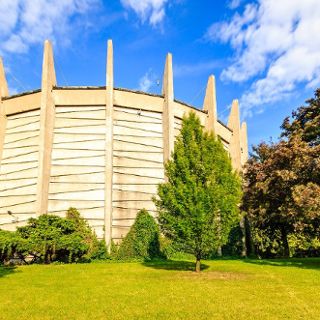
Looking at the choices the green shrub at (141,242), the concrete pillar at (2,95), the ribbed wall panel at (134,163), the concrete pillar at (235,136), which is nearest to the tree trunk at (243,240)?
the concrete pillar at (235,136)

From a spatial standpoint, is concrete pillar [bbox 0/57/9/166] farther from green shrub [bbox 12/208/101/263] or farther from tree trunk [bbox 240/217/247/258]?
tree trunk [bbox 240/217/247/258]

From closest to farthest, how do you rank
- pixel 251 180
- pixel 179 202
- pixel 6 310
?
pixel 6 310, pixel 179 202, pixel 251 180

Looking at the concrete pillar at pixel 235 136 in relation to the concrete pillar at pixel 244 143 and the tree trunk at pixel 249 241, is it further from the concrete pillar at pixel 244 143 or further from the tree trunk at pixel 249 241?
the tree trunk at pixel 249 241

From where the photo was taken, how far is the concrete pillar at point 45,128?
1177 inches

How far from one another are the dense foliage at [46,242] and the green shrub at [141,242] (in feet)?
9.67

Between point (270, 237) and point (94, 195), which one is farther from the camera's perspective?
point (270, 237)

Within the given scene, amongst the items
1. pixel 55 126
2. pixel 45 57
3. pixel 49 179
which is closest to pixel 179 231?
pixel 49 179

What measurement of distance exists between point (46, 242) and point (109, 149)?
394 inches

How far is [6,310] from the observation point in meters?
10.3

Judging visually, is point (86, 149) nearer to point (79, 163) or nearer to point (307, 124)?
point (79, 163)

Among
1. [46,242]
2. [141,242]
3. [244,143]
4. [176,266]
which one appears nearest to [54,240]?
[46,242]

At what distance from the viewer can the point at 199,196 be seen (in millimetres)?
17766

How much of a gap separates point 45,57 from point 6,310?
85.9ft

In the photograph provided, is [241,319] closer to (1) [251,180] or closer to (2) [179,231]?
(2) [179,231]
